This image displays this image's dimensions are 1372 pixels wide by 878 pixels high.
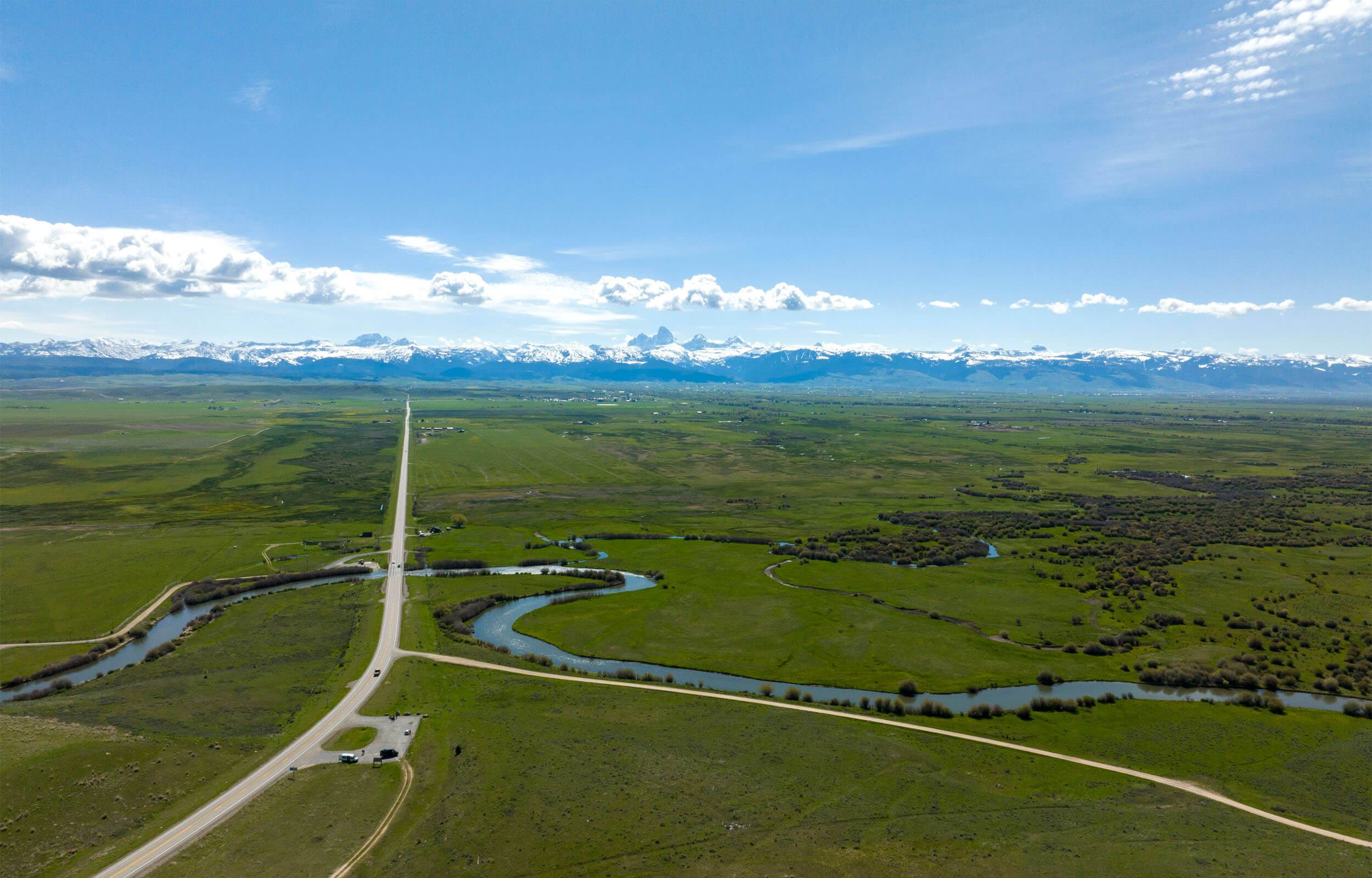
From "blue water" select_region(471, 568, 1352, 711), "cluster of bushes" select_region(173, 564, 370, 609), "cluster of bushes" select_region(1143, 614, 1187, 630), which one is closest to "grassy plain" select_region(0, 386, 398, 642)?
"cluster of bushes" select_region(173, 564, 370, 609)

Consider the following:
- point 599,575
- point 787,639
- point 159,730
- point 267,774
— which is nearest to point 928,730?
point 787,639

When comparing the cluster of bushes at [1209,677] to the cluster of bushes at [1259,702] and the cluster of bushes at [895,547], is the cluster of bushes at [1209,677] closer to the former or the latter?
the cluster of bushes at [1259,702]

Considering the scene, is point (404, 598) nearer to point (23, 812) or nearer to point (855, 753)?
point (23, 812)

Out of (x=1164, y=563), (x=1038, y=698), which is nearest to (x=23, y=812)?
(x=1038, y=698)

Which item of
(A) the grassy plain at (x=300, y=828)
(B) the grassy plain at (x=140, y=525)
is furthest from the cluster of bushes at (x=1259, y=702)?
(B) the grassy plain at (x=140, y=525)

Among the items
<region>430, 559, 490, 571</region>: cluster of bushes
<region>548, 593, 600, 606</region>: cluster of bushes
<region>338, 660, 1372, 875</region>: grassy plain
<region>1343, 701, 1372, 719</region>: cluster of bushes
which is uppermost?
<region>430, 559, 490, 571</region>: cluster of bushes

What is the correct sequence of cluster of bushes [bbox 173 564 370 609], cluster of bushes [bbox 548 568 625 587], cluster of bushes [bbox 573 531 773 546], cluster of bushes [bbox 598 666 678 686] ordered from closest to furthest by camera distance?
cluster of bushes [bbox 598 666 678 686] → cluster of bushes [bbox 173 564 370 609] → cluster of bushes [bbox 548 568 625 587] → cluster of bushes [bbox 573 531 773 546]

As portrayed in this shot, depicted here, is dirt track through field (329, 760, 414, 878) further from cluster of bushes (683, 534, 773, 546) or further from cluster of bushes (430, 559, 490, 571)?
cluster of bushes (683, 534, 773, 546)
